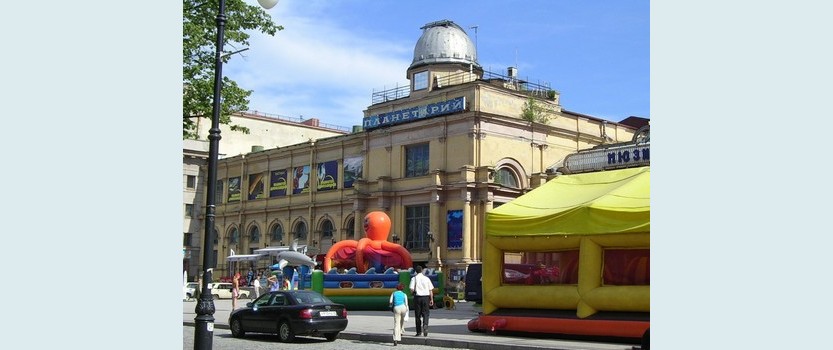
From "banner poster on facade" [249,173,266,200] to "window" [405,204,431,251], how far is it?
14.4 metres

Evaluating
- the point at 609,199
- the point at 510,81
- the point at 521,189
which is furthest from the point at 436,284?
the point at 510,81

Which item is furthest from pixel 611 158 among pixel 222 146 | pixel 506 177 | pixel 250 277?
pixel 222 146

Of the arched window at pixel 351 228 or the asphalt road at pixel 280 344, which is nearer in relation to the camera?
the asphalt road at pixel 280 344

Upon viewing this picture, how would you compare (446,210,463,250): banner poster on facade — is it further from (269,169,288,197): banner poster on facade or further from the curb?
the curb

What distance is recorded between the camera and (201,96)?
21.7m

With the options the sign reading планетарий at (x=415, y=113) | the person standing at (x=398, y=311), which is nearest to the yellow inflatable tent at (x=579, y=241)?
the person standing at (x=398, y=311)

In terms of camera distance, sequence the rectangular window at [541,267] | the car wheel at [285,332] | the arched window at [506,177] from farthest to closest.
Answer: the arched window at [506,177]
the car wheel at [285,332]
the rectangular window at [541,267]

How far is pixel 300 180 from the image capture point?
58000 millimetres

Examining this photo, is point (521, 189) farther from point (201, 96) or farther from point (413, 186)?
point (201, 96)

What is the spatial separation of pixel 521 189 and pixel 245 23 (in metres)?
27.3

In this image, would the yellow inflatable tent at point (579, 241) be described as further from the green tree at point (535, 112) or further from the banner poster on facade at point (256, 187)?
the banner poster on facade at point (256, 187)

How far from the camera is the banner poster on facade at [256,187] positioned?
61.0m

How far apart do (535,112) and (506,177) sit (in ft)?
14.5

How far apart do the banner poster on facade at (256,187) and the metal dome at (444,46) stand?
47.4 feet
